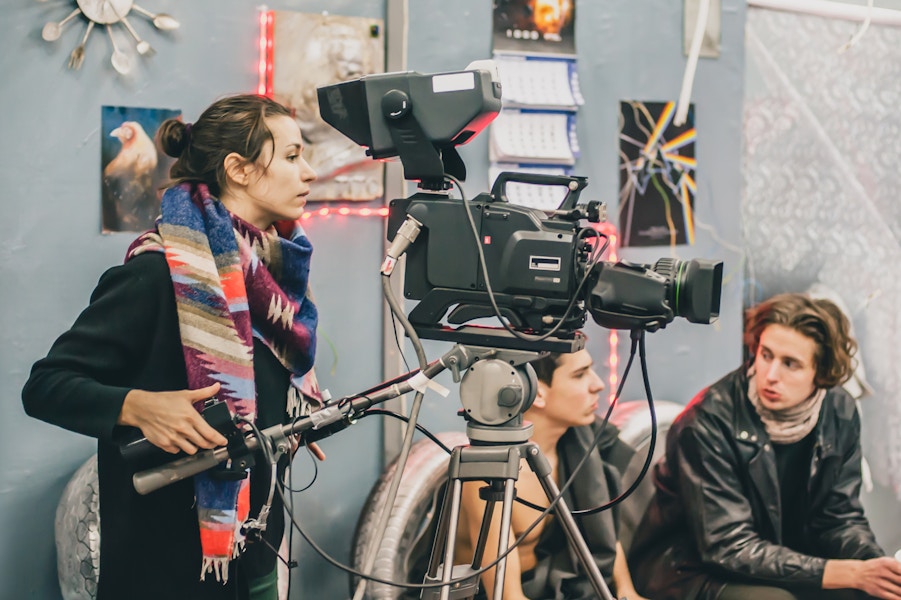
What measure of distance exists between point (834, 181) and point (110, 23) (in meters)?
2.37

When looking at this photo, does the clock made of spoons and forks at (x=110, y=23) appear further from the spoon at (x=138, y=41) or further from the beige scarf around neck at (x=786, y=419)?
the beige scarf around neck at (x=786, y=419)

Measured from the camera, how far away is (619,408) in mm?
3072

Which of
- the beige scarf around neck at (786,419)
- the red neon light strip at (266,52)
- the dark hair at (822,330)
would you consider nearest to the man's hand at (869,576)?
the beige scarf around neck at (786,419)

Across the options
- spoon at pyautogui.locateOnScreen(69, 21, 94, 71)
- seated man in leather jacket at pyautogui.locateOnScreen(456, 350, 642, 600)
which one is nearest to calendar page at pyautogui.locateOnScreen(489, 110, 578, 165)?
seated man in leather jacket at pyautogui.locateOnScreen(456, 350, 642, 600)

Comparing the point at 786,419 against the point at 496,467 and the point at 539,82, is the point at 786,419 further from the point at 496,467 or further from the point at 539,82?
the point at 496,467

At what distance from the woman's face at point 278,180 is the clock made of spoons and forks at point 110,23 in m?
0.89

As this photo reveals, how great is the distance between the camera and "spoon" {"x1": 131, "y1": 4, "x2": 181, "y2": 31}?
8.14ft

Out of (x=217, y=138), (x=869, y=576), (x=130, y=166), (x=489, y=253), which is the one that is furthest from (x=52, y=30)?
(x=869, y=576)

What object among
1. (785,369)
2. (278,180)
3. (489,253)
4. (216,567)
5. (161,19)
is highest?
(161,19)

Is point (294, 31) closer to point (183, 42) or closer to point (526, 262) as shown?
point (183, 42)

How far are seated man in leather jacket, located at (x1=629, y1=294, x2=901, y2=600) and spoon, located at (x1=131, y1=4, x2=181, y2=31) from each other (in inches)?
67.2

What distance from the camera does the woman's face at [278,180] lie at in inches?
67.6

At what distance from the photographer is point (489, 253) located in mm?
1580

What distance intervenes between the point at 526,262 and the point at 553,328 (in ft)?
0.35
